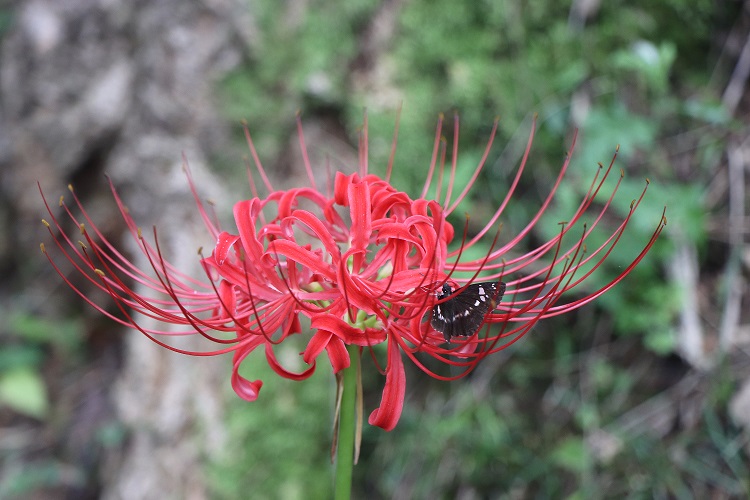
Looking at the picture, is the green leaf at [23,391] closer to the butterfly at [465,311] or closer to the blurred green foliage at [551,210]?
the blurred green foliage at [551,210]

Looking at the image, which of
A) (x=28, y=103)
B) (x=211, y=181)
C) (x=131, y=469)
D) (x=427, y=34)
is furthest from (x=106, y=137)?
(x=427, y=34)

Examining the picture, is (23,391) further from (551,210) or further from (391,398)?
(391,398)

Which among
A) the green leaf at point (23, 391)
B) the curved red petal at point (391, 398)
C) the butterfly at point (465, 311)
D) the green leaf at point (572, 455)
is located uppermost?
the butterfly at point (465, 311)

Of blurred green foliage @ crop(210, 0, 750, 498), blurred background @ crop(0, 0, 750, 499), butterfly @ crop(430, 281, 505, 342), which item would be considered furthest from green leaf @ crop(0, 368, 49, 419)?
butterfly @ crop(430, 281, 505, 342)

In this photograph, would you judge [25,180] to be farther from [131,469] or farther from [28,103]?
[131,469]

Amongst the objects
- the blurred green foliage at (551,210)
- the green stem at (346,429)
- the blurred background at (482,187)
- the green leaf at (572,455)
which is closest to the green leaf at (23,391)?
the blurred background at (482,187)

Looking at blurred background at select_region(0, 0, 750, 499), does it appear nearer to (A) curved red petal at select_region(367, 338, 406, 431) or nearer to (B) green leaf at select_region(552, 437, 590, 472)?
(B) green leaf at select_region(552, 437, 590, 472)

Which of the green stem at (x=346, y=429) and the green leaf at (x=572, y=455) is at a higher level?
the green stem at (x=346, y=429)

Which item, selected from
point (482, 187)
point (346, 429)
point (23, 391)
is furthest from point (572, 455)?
point (23, 391)
